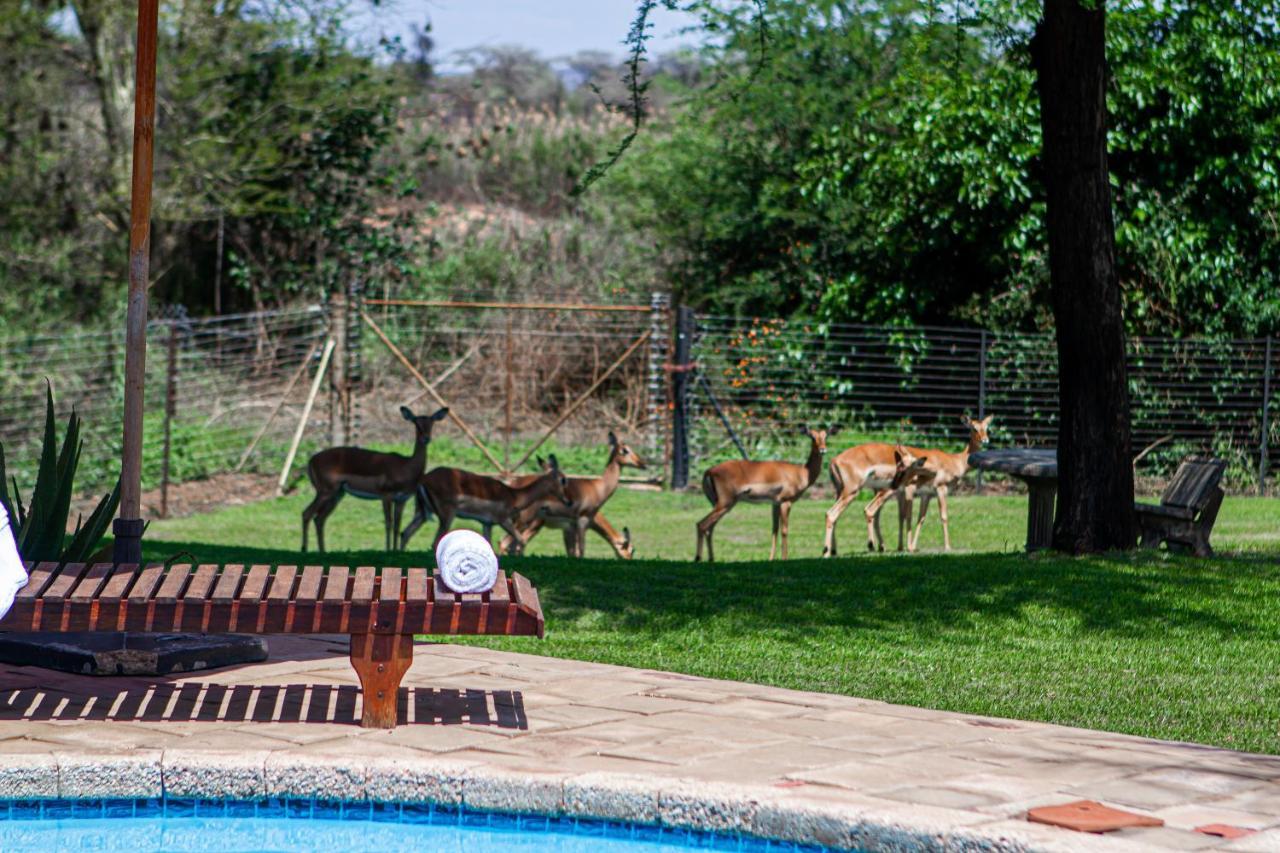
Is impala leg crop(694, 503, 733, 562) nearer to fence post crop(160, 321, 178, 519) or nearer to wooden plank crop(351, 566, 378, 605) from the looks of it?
fence post crop(160, 321, 178, 519)

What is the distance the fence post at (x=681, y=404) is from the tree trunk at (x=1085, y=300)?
9661mm

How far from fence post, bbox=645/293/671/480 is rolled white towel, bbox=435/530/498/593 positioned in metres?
14.7

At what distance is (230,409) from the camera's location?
2002 cm

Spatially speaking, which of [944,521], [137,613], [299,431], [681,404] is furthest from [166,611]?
[681,404]

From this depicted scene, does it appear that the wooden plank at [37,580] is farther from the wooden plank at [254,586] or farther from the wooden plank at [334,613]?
the wooden plank at [334,613]

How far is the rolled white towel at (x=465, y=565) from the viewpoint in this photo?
5.71m

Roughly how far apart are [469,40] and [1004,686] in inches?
893

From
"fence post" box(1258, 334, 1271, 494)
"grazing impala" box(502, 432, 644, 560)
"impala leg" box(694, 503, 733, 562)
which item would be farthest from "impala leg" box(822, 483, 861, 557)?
"fence post" box(1258, 334, 1271, 494)

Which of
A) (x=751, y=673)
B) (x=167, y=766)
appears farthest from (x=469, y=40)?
(x=167, y=766)

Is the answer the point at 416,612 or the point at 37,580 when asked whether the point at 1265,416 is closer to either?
the point at 416,612

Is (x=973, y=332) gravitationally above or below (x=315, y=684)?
above

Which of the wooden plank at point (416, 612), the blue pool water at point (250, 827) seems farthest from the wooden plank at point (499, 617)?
the blue pool water at point (250, 827)

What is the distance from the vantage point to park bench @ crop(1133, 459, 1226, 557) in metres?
11.0

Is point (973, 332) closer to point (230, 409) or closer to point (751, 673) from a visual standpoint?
point (230, 409)
